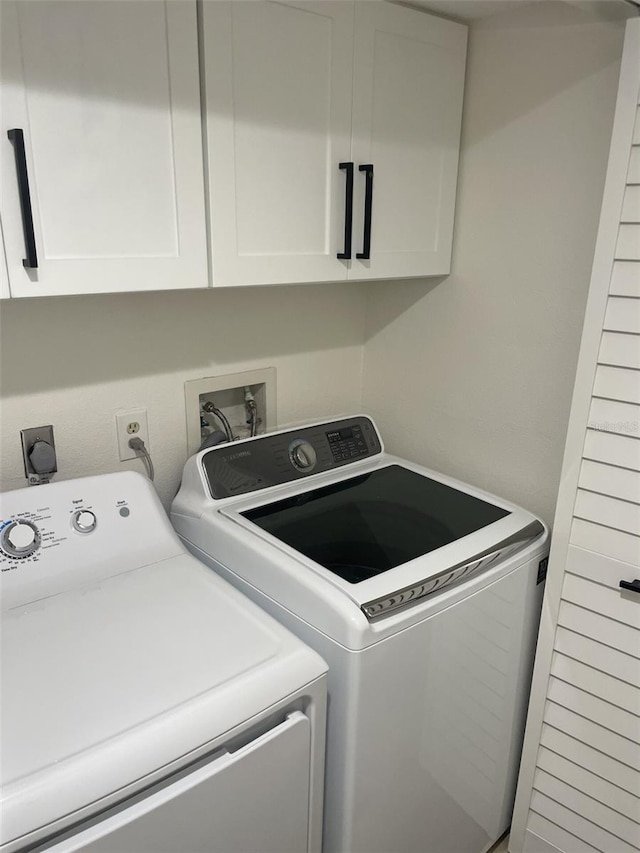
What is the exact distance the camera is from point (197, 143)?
1.17 m

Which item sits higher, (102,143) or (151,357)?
(102,143)

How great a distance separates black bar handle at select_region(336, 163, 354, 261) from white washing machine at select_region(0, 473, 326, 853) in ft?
2.30

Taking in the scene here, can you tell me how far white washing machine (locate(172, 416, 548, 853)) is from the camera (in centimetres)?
121

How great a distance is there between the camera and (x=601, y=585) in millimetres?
1339

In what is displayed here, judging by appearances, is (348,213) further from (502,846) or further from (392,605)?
(502,846)

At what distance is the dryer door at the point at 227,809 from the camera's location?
2.91ft

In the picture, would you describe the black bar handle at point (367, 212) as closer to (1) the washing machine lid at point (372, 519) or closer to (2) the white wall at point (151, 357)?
(2) the white wall at point (151, 357)

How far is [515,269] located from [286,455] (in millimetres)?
743

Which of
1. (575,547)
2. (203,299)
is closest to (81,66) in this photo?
(203,299)

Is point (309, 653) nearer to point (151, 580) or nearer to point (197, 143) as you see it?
point (151, 580)

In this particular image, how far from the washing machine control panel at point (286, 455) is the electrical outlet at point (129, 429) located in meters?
0.18

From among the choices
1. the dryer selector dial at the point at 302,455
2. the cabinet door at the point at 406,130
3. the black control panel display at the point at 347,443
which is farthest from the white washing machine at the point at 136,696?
the cabinet door at the point at 406,130

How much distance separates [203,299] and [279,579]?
74 centimetres

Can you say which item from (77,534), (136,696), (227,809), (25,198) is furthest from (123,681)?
(25,198)
